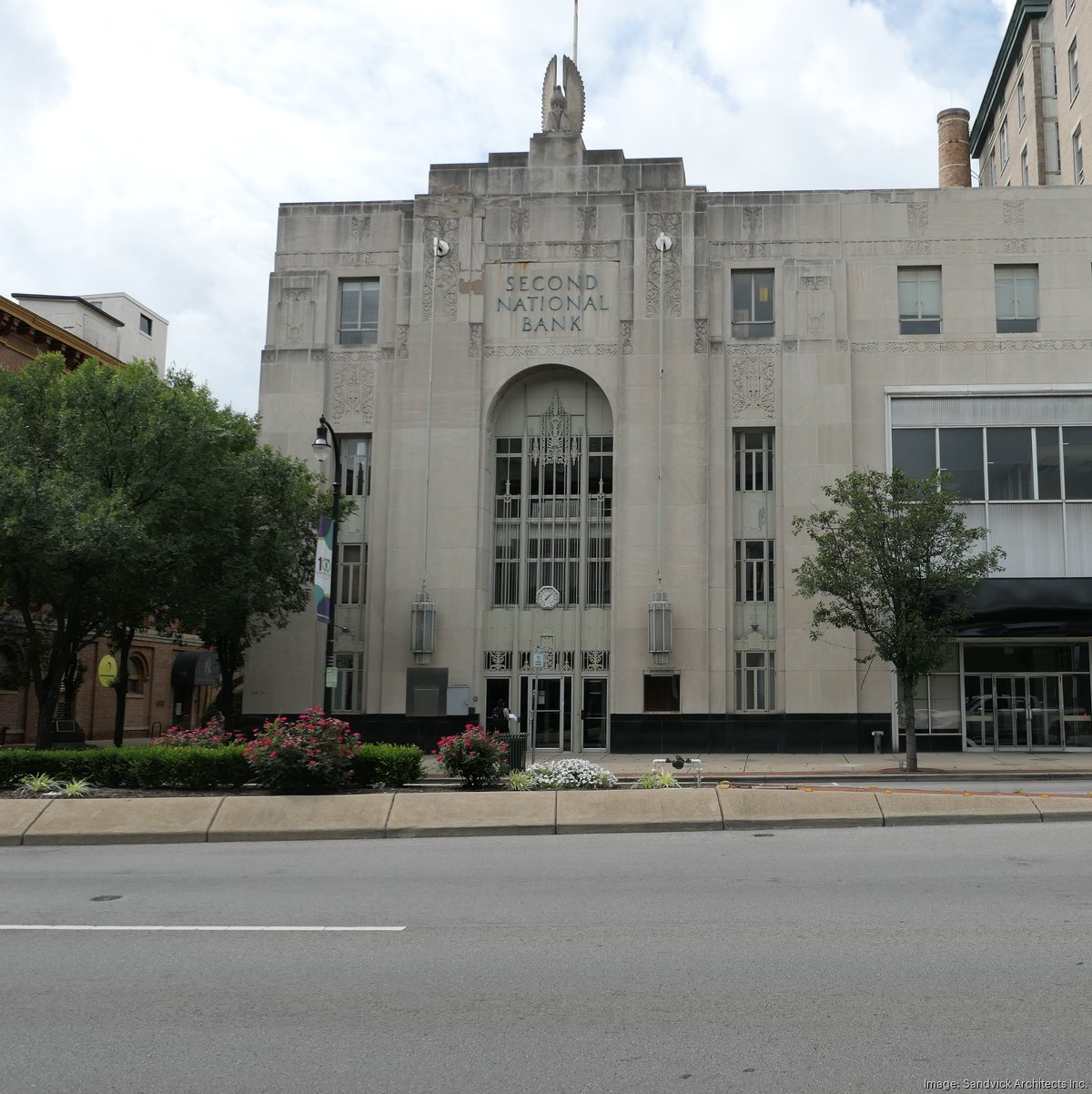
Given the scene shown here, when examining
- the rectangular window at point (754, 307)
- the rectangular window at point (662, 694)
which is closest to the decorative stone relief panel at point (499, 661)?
the rectangular window at point (662, 694)

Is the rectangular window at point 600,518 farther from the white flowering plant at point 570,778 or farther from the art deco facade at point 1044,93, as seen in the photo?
the art deco facade at point 1044,93

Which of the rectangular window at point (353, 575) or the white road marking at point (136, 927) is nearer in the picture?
the white road marking at point (136, 927)

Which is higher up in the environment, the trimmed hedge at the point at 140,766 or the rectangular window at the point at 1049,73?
the rectangular window at the point at 1049,73

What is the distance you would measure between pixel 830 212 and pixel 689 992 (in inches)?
1264

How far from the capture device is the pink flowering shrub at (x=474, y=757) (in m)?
17.5

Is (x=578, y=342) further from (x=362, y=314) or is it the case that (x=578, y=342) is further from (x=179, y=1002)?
(x=179, y=1002)

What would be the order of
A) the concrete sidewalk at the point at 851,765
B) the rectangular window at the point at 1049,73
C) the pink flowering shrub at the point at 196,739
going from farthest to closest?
the rectangular window at the point at 1049,73 → the concrete sidewalk at the point at 851,765 → the pink flowering shrub at the point at 196,739

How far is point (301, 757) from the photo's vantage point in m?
16.5

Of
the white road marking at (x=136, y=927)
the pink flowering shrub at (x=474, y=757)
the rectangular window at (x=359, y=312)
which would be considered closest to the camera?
the white road marking at (x=136, y=927)

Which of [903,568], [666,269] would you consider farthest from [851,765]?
[666,269]

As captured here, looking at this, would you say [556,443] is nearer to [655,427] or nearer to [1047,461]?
[655,427]

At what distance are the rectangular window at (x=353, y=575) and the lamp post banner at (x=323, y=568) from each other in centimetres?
1094

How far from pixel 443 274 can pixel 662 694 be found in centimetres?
1504

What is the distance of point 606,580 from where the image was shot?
35.3 meters
